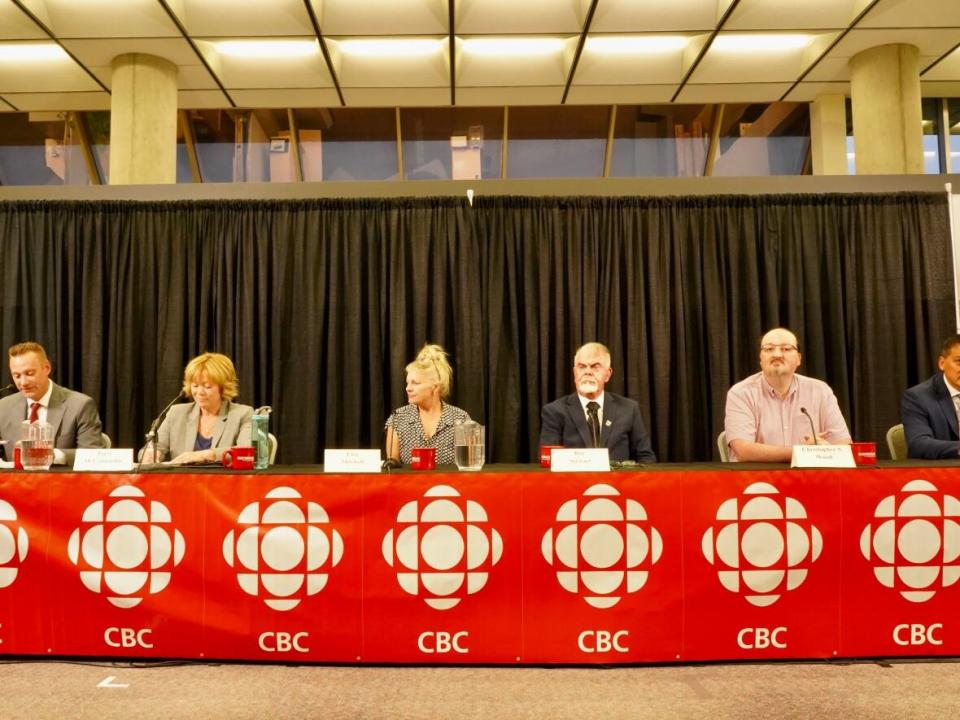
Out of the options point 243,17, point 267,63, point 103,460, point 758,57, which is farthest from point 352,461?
point 758,57

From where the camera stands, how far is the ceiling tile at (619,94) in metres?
5.29

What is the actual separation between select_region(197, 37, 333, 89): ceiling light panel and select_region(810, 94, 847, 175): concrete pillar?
3822mm

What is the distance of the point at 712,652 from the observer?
2.41 metres

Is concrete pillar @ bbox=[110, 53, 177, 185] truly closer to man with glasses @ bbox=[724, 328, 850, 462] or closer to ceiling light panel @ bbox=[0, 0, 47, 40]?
ceiling light panel @ bbox=[0, 0, 47, 40]

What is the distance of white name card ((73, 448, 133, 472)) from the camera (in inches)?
100.0

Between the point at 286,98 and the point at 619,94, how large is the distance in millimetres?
2518

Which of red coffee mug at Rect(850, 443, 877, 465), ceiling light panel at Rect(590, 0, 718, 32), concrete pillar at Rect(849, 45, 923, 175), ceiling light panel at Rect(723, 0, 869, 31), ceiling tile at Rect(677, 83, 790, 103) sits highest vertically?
ceiling light panel at Rect(590, 0, 718, 32)

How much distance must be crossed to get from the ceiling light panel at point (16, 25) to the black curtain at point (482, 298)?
1099 mm

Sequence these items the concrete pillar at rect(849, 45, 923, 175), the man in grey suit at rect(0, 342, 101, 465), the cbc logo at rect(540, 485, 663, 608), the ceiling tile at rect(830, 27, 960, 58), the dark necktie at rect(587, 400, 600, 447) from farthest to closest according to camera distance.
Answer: the concrete pillar at rect(849, 45, 923, 175), the ceiling tile at rect(830, 27, 960, 58), the man in grey suit at rect(0, 342, 101, 465), the dark necktie at rect(587, 400, 600, 447), the cbc logo at rect(540, 485, 663, 608)

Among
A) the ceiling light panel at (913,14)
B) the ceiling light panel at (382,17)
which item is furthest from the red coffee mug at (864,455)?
the ceiling light panel at (382,17)

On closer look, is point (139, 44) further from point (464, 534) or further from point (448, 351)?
point (464, 534)

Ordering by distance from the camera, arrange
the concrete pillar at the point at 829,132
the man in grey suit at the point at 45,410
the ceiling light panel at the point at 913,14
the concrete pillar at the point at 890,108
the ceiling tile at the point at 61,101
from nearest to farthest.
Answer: the man in grey suit at the point at 45,410 → the ceiling light panel at the point at 913,14 → the concrete pillar at the point at 890,108 → the ceiling tile at the point at 61,101 → the concrete pillar at the point at 829,132

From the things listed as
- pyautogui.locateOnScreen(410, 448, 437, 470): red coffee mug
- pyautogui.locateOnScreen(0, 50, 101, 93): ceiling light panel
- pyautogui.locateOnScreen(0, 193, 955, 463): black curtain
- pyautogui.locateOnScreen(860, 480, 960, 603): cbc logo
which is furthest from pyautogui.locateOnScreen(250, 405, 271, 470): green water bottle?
pyautogui.locateOnScreen(0, 50, 101, 93): ceiling light panel

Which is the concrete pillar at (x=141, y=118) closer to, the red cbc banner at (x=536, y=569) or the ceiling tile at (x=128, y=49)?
the ceiling tile at (x=128, y=49)
